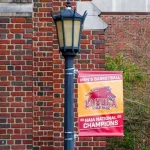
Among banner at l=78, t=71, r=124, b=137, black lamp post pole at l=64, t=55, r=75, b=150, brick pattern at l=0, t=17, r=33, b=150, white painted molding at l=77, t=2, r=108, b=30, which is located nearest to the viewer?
black lamp post pole at l=64, t=55, r=75, b=150

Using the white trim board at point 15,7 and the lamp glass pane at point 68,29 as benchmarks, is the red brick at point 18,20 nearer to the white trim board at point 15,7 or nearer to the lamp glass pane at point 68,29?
the white trim board at point 15,7

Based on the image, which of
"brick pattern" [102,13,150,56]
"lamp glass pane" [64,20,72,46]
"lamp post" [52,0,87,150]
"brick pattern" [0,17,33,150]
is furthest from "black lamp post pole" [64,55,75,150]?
"brick pattern" [102,13,150,56]

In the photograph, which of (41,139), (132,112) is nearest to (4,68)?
(41,139)

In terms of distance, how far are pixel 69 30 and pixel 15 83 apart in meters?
2.00

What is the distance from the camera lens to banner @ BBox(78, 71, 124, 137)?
277 inches

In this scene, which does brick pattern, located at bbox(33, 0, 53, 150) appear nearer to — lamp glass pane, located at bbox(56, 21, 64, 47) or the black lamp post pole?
the black lamp post pole

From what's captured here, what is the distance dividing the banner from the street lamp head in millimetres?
1092

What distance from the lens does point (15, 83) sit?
7613 mm

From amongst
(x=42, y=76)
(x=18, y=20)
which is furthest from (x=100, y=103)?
(x=18, y=20)

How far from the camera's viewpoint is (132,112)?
11.5 metres

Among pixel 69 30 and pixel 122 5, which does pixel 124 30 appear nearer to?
pixel 122 5

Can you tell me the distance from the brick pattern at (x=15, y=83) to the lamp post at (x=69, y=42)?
1.64m

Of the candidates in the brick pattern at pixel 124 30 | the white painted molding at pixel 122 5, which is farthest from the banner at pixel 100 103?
the white painted molding at pixel 122 5

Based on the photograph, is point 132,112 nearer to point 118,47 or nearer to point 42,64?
point 118,47
